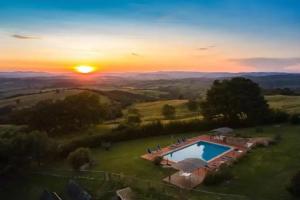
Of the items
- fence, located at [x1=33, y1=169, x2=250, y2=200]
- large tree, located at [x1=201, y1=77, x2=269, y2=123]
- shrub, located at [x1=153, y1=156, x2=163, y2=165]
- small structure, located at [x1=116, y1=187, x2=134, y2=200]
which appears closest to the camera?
small structure, located at [x1=116, y1=187, x2=134, y2=200]

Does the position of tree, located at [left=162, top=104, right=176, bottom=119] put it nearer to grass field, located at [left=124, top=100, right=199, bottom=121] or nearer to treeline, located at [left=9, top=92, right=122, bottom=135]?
grass field, located at [left=124, top=100, right=199, bottom=121]

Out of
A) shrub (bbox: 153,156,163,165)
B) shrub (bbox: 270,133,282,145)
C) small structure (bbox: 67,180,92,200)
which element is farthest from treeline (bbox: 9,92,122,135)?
shrub (bbox: 270,133,282,145)

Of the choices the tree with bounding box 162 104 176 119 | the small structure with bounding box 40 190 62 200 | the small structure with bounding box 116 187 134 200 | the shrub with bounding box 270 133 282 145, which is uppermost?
the tree with bounding box 162 104 176 119

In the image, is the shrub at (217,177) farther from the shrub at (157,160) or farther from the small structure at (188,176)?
the shrub at (157,160)

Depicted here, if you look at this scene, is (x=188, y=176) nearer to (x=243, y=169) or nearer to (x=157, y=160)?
(x=157, y=160)

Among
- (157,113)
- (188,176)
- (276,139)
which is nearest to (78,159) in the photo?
(188,176)
